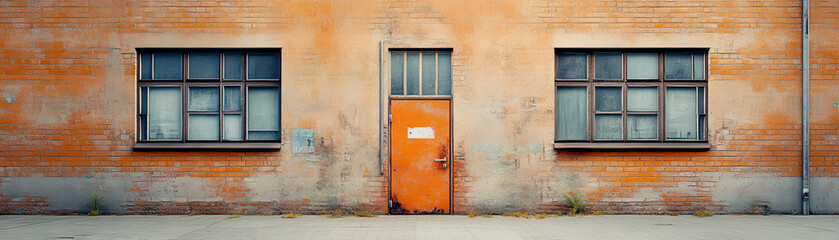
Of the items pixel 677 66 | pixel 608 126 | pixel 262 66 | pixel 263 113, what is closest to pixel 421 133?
pixel 263 113

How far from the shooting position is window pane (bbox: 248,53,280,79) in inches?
349

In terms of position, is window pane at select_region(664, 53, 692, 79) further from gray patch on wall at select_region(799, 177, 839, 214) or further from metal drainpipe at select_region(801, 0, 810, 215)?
gray patch on wall at select_region(799, 177, 839, 214)

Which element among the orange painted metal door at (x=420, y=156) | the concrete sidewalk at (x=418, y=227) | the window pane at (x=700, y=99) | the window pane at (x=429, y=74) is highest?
the window pane at (x=429, y=74)

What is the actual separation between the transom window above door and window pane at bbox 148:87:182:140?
3335 mm

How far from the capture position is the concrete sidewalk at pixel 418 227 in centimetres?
699

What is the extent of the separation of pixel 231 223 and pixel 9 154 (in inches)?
150

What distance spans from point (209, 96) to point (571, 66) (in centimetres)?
559

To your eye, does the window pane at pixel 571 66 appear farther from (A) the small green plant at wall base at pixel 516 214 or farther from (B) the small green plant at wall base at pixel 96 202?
(B) the small green plant at wall base at pixel 96 202

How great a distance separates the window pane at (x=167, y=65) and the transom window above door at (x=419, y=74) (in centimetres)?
329

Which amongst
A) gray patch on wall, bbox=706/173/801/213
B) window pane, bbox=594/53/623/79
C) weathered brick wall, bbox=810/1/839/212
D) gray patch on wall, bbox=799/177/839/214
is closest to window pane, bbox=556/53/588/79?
window pane, bbox=594/53/623/79

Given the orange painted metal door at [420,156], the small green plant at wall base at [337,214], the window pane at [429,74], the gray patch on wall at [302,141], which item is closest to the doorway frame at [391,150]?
the orange painted metal door at [420,156]

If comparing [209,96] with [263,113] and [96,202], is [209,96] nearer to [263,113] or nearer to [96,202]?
[263,113]

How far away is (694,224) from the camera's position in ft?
25.9

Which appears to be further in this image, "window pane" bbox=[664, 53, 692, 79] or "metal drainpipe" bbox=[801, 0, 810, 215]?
"window pane" bbox=[664, 53, 692, 79]
